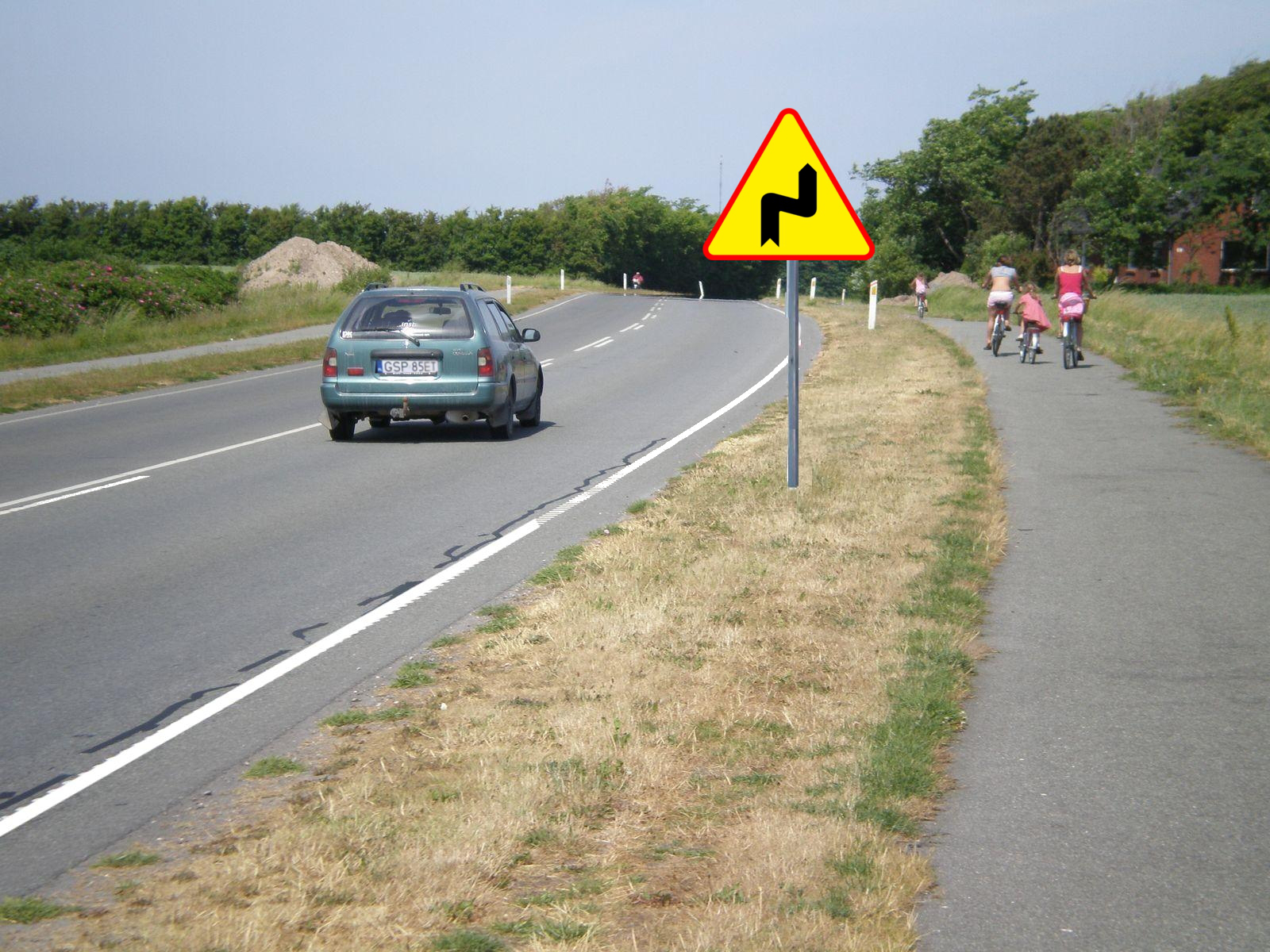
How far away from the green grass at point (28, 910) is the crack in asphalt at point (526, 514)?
15.1 ft

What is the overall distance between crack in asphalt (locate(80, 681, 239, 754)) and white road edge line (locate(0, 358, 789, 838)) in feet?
0.22

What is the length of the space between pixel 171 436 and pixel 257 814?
11.7 metres

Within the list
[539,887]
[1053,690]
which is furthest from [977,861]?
[1053,690]

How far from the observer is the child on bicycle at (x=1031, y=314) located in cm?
2272

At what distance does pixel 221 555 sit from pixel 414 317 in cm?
642

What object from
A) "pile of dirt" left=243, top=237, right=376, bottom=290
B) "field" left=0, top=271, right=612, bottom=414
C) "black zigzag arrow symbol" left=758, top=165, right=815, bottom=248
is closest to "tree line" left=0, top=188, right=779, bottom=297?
"pile of dirt" left=243, top=237, right=376, bottom=290

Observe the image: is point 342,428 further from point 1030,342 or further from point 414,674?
point 1030,342

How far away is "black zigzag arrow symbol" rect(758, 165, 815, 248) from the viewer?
9.48 metres

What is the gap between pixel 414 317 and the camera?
48.0 ft

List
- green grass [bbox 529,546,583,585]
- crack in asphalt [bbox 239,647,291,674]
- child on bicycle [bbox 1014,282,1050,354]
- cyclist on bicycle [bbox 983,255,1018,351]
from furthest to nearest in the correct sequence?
cyclist on bicycle [bbox 983,255,1018,351] < child on bicycle [bbox 1014,282,1050,354] < green grass [bbox 529,546,583,585] < crack in asphalt [bbox 239,647,291,674]

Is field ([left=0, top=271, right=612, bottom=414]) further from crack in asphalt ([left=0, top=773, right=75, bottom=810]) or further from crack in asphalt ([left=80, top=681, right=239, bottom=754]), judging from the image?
crack in asphalt ([left=0, top=773, right=75, bottom=810])

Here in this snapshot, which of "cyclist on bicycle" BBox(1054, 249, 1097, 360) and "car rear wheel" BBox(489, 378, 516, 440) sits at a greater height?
"cyclist on bicycle" BBox(1054, 249, 1097, 360)

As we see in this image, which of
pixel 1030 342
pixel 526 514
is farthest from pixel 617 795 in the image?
pixel 1030 342

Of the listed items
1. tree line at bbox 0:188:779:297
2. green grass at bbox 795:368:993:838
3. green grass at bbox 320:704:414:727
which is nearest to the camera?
green grass at bbox 795:368:993:838
